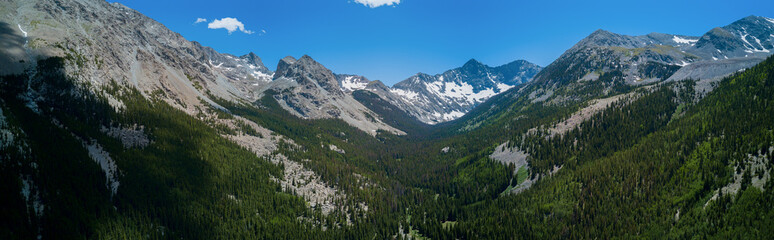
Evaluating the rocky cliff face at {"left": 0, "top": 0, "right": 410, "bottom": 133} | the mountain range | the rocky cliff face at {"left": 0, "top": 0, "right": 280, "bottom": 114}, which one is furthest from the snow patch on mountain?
the rocky cliff face at {"left": 0, "top": 0, "right": 280, "bottom": 114}

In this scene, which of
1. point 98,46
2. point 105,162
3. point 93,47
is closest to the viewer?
point 105,162

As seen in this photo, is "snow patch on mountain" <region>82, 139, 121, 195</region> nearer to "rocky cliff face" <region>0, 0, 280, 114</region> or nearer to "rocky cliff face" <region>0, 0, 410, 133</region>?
"rocky cliff face" <region>0, 0, 410, 133</region>

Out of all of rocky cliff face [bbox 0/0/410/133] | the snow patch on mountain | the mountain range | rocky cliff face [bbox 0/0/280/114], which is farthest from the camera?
rocky cliff face [bbox 0/0/280/114]

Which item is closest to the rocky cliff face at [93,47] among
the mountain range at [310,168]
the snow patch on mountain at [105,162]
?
the mountain range at [310,168]

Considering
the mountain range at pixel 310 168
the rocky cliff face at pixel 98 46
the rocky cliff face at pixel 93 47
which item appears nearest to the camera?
the mountain range at pixel 310 168

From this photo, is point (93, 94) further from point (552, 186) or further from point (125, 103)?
point (552, 186)

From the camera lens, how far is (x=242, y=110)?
501 ft

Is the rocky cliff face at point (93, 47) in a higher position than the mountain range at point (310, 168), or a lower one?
higher

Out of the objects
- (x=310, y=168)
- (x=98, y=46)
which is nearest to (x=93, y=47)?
(x=98, y=46)

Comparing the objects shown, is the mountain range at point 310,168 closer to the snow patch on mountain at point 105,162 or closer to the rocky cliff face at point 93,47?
the snow patch on mountain at point 105,162

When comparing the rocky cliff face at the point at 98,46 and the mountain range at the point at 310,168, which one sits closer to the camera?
the mountain range at the point at 310,168

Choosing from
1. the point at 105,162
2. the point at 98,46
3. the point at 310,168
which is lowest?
the point at 310,168

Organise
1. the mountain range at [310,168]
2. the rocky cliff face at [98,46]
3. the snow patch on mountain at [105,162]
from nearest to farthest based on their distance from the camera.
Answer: the mountain range at [310,168]
the snow patch on mountain at [105,162]
the rocky cliff face at [98,46]

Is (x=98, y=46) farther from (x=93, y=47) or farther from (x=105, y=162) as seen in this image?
(x=105, y=162)
